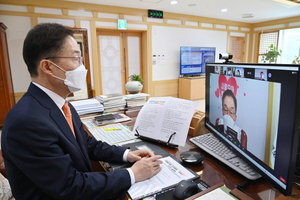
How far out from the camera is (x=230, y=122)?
973 millimetres

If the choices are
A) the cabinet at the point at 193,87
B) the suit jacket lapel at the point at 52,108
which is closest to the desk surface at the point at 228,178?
the suit jacket lapel at the point at 52,108

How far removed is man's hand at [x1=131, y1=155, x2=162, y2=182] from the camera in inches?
33.2

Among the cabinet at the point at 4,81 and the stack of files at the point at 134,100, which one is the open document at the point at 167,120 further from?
the cabinet at the point at 4,81

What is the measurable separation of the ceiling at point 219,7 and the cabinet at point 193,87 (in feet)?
6.11

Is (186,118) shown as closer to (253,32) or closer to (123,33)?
(123,33)

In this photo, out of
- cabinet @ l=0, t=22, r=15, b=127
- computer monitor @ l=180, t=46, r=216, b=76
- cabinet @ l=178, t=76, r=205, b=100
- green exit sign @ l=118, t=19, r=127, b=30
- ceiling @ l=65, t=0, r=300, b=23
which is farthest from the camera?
computer monitor @ l=180, t=46, r=216, b=76

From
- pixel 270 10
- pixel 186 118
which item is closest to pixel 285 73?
pixel 186 118

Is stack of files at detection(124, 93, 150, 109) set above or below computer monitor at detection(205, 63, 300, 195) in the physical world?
below

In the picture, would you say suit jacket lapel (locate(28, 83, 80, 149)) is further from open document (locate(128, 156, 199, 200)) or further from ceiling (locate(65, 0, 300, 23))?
ceiling (locate(65, 0, 300, 23))

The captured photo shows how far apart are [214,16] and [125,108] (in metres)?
5.29

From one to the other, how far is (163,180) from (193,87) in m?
5.02

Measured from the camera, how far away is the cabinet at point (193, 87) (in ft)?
18.5

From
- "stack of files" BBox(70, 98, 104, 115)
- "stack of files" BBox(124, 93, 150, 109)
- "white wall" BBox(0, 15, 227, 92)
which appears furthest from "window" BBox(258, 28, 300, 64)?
"stack of files" BBox(70, 98, 104, 115)

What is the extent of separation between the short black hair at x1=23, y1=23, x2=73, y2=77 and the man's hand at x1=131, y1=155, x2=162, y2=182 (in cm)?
64
